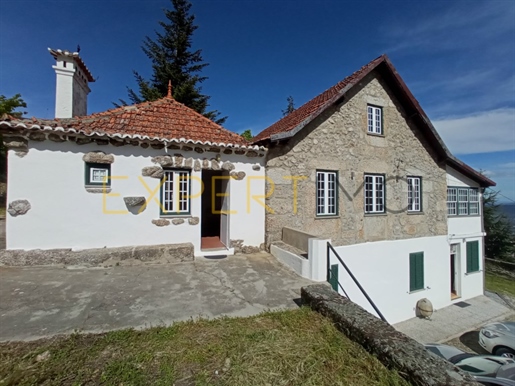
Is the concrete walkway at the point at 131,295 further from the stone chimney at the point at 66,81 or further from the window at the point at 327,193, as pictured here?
the stone chimney at the point at 66,81

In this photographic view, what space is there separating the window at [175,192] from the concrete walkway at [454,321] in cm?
914

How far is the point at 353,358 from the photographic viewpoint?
2.60 metres

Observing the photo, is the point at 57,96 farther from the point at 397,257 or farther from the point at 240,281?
the point at 397,257

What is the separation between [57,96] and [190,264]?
6140mm

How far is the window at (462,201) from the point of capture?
11.9m

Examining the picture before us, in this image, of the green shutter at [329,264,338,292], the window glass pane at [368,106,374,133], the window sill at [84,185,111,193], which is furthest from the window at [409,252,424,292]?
the window sill at [84,185,111,193]

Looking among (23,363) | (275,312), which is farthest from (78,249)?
(275,312)

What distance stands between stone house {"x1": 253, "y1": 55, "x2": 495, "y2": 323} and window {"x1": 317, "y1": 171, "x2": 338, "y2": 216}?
0.04 m

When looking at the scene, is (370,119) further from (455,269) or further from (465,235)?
(455,269)

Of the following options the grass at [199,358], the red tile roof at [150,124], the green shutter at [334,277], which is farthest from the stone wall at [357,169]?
the grass at [199,358]

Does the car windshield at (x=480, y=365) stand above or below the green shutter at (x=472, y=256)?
below

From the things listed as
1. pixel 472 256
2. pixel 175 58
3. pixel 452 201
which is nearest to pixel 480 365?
pixel 452 201

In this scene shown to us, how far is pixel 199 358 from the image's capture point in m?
2.61

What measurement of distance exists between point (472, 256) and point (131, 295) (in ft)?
50.7
